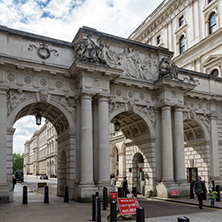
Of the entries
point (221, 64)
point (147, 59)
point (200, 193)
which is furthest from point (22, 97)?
point (221, 64)

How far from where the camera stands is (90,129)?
708 inches

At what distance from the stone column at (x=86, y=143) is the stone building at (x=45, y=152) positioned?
4754 cm

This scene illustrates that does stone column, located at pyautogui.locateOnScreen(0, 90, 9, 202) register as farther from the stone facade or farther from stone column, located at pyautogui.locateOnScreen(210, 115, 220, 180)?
stone column, located at pyautogui.locateOnScreen(210, 115, 220, 180)

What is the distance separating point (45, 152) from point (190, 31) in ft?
201

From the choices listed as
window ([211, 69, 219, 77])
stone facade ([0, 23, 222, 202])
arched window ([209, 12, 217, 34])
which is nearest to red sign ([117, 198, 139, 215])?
stone facade ([0, 23, 222, 202])

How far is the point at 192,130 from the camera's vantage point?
1007 inches

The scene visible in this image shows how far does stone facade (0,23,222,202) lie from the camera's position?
684 inches

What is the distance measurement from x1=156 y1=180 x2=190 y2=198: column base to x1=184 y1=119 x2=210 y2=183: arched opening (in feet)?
15.7

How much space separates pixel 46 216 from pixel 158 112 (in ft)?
40.5

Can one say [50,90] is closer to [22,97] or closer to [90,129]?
[22,97]

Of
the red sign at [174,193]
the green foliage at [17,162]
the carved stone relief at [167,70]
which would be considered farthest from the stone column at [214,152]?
the green foliage at [17,162]

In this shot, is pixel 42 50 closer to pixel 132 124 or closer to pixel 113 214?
pixel 132 124

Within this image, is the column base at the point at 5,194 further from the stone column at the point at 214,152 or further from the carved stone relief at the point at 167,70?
the stone column at the point at 214,152

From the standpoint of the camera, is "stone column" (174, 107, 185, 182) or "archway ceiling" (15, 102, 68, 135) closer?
"archway ceiling" (15, 102, 68, 135)
